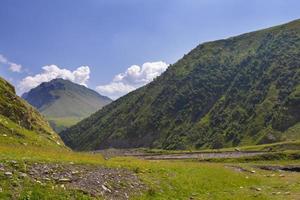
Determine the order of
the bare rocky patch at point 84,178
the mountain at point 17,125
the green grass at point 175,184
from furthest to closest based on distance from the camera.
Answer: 1. the mountain at point 17,125
2. the bare rocky patch at point 84,178
3. the green grass at point 175,184

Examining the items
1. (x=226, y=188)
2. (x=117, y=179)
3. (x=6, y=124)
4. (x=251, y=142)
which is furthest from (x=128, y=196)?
(x=251, y=142)

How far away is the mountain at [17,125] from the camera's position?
49019 mm

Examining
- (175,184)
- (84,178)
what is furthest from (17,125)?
(84,178)

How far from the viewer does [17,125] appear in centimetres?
5503

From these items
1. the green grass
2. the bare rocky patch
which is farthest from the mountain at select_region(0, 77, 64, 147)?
the bare rocky patch

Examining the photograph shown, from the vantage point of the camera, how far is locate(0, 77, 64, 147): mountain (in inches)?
1930

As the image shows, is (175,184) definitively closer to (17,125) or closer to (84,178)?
(84,178)

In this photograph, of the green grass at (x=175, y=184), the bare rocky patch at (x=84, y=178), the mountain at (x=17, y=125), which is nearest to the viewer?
the green grass at (x=175, y=184)

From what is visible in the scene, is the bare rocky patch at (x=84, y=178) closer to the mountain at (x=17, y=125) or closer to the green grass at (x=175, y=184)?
the green grass at (x=175, y=184)

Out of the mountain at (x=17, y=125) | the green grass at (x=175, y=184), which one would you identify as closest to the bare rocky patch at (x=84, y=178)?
the green grass at (x=175, y=184)

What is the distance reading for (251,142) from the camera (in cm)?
19512

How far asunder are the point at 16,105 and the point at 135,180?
36488mm

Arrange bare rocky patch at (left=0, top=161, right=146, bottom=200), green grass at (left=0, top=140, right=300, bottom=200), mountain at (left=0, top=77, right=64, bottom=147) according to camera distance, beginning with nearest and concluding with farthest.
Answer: green grass at (left=0, top=140, right=300, bottom=200), bare rocky patch at (left=0, top=161, right=146, bottom=200), mountain at (left=0, top=77, right=64, bottom=147)

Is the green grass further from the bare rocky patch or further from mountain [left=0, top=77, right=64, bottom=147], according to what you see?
mountain [left=0, top=77, right=64, bottom=147]
